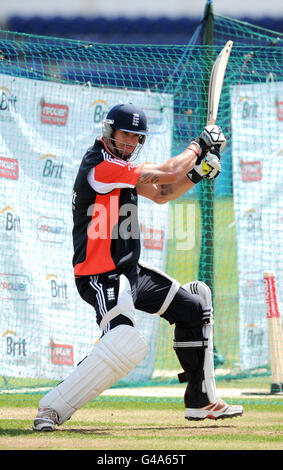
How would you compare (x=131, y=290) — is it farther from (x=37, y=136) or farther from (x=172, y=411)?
(x=37, y=136)

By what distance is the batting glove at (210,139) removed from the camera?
600cm

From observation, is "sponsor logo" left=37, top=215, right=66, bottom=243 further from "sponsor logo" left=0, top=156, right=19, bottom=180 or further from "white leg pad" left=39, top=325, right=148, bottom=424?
"white leg pad" left=39, top=325, right=148, bottom=424

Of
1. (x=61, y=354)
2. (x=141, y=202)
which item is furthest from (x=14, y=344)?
(x=141, y=202)

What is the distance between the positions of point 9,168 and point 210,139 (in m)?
3.09

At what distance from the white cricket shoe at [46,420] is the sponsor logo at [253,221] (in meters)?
4.60

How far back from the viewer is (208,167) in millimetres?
6059

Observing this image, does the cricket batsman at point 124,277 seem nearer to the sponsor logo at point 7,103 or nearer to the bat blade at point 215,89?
the bat blade at point 215,89

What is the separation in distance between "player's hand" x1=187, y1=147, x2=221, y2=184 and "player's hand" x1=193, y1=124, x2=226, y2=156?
43mm

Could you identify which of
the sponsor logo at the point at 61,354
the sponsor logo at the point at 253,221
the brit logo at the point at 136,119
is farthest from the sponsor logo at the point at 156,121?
the brit logo at the point at 136,119

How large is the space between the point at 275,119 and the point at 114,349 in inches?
192

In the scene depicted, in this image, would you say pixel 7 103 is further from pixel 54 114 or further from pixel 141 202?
pixel 141 202

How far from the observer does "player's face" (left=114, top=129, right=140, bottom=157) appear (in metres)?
5.95

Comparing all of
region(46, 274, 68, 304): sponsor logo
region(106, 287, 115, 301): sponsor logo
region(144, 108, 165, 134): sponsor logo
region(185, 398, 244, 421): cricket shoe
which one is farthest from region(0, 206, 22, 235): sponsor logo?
region(185, 398, 244, 421): cricket shoe
